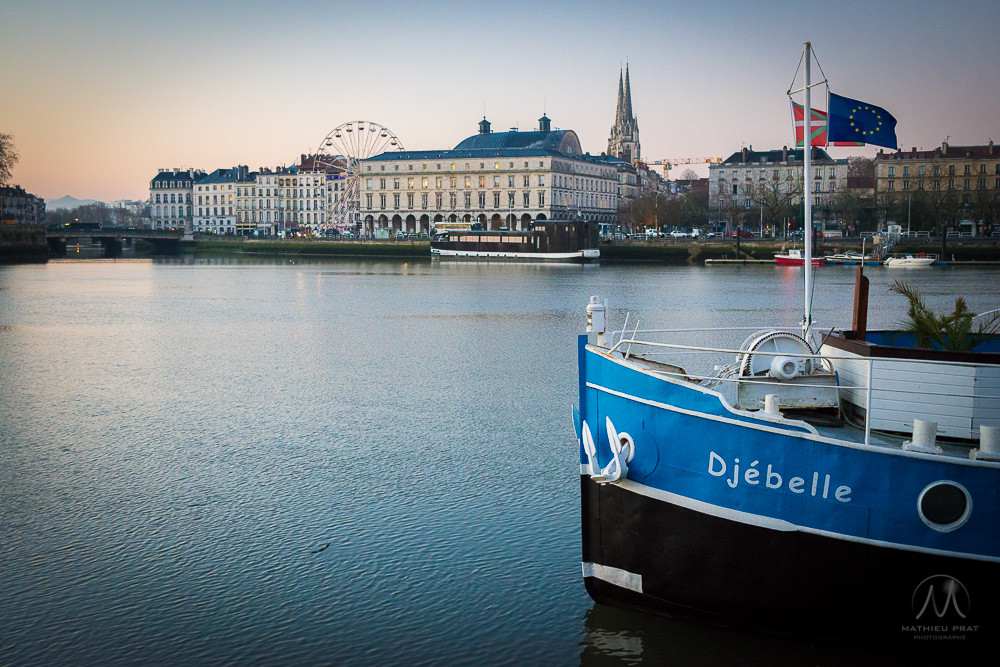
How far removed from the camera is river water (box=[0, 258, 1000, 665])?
8.28m

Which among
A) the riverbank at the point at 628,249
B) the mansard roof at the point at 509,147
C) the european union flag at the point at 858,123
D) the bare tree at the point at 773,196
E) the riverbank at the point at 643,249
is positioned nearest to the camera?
the european union flag at the point at 858,123

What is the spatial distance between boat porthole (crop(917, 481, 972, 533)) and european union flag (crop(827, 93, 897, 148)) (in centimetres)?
426

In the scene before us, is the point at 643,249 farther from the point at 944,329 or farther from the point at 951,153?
the point at 944,329

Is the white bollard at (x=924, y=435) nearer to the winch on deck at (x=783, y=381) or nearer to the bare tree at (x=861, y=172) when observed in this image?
the winch on deck at (x=783, y=381)

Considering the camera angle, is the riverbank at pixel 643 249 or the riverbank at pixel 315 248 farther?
the riverbank at pixel 315 248

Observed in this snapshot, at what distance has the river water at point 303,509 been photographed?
8.28m

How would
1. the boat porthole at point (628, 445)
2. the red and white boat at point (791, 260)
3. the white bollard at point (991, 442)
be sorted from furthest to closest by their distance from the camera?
1. the red and white boat at point (791, 260)
2. the boat porthole at point (628, 445)
3. the white bollard at point (991, 442)

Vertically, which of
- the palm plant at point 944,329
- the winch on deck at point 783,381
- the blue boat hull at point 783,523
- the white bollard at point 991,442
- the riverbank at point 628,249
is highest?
the riverbank at point 628,249

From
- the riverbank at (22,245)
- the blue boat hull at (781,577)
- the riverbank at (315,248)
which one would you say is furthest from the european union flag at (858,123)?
the riverbank at (22,245)

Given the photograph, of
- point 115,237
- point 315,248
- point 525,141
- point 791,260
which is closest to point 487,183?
point 525,141

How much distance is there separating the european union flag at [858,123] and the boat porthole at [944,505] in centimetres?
426

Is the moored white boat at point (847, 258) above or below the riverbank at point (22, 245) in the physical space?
below

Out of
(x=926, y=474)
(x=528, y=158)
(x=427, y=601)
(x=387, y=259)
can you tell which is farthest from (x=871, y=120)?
(x=528, y=158)

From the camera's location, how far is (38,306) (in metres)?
41.9
